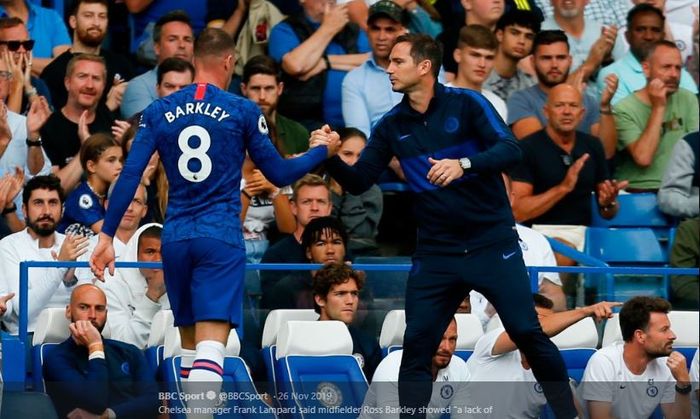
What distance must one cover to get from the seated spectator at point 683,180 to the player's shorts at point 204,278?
5231mm

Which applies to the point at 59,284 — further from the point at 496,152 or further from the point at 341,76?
the point at 341,76

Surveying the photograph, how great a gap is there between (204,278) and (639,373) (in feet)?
10.0

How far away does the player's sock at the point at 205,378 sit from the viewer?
9.16 metres

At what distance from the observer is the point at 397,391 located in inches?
387

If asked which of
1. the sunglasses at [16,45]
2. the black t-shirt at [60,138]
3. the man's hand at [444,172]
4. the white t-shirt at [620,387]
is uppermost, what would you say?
the sunglasses at [16,45]

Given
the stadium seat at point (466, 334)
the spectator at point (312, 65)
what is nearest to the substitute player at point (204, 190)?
the stadium seat at point (466, 334)

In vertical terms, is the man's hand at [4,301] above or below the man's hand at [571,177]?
below

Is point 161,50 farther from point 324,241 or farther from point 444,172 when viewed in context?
point 444,172

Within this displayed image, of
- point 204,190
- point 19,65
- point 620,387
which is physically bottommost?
point 620,387

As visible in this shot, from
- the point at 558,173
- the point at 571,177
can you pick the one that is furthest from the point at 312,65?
the point at 571,177

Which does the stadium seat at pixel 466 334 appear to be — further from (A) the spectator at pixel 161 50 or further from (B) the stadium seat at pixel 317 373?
(A) the spectator at pixel 161 50

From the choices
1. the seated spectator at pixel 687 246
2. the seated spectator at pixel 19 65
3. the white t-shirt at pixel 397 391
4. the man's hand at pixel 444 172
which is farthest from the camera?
the seated spectator at pixel 687 246

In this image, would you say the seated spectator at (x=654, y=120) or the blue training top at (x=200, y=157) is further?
the seated spectator at (x=654, y=120)

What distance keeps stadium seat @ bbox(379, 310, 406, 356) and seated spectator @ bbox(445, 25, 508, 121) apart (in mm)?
2878
